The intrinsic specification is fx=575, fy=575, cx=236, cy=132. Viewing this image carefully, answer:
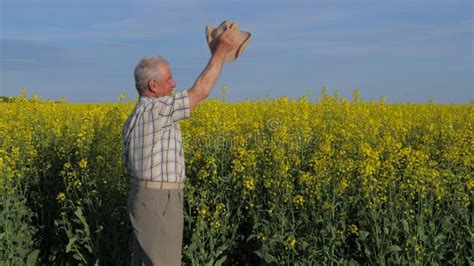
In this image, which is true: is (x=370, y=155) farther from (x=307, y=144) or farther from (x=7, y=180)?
(x=7, y=180)

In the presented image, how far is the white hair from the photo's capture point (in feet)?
11.6

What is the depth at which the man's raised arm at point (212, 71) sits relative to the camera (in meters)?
3.37

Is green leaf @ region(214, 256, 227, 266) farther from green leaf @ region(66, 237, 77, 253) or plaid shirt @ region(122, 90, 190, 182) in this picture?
green leaf @ region(66, 237, 77, 253)

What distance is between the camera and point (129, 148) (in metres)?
3.69

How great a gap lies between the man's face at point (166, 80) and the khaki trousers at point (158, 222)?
0.62 metres

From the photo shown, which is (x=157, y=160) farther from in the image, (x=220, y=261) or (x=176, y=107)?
(x=220, y=261)

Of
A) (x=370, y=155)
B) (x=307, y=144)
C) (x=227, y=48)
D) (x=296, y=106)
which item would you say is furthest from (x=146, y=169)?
(x=296, y=106)

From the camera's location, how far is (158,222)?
11.8 ft

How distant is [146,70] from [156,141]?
0.44 metres

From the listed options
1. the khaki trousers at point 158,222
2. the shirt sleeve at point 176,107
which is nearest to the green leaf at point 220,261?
the khaki trousers at point 158,222

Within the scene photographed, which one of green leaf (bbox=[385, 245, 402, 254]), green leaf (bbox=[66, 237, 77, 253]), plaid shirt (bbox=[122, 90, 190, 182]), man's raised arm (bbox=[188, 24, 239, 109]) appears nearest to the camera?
man's raised arm (bbox=[188, 24, 239, 109])

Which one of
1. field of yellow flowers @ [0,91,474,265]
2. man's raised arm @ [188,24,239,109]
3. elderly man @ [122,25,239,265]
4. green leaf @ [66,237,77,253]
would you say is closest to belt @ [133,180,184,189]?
elderly man @ [122,25,239,265]

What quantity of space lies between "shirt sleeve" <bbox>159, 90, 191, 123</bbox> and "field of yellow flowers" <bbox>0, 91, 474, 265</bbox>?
1161mm

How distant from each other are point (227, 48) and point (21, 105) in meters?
4.97
